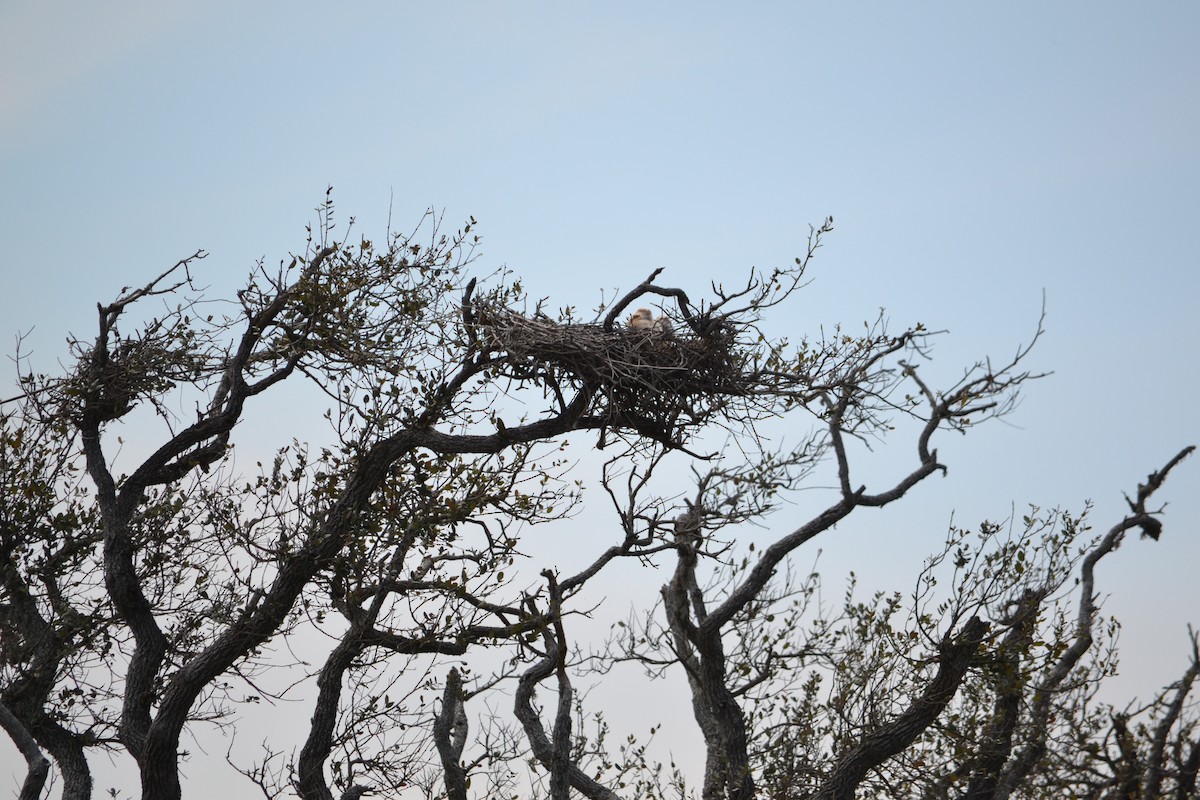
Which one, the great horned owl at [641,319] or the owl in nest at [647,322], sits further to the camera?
the great horned owl at [641,319]

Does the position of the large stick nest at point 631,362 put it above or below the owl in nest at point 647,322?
below

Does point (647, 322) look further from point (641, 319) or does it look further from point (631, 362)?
point (631, 362)

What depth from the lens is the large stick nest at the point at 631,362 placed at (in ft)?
23.5

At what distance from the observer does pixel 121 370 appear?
27.8 feet

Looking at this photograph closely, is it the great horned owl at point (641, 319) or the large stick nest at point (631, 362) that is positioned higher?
the great horned owl at point (641, 319)

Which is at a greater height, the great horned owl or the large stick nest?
the great horned owl

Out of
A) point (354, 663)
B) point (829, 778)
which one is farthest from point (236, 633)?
point (829, 778)

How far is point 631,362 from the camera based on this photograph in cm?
727

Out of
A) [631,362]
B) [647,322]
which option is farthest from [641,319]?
[631,362]

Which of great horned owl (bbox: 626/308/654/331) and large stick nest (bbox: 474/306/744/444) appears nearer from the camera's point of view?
large stick nest (bbox: 474/306/744/444)

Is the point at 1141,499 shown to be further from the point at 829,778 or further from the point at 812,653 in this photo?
the point at 829,778

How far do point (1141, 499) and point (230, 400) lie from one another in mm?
8952

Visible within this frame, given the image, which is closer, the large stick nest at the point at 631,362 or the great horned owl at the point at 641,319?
the large stick nest at the point at 631,362

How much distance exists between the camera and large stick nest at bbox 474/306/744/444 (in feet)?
23.5
